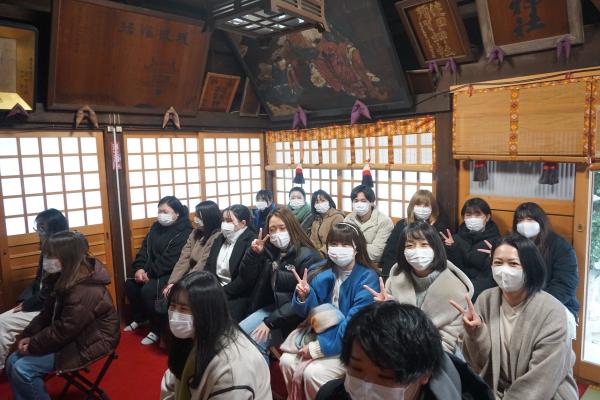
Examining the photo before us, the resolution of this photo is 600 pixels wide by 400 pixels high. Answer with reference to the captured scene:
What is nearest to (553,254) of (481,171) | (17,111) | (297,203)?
(481,171)

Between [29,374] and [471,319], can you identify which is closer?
[471,319]

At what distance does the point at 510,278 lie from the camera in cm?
237

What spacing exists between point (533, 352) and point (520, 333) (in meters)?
0.11

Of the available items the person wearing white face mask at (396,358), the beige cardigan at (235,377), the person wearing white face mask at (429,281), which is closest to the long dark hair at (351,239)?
the person wearing white face mask at (429,281)

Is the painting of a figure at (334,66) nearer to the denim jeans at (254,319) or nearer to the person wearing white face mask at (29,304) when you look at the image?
the denim jeans at (254,319)

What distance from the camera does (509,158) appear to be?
4.04 m

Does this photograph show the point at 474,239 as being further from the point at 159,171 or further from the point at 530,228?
the point at 159,171

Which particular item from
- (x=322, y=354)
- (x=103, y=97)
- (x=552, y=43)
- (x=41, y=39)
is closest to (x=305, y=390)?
(x=322, y=354)

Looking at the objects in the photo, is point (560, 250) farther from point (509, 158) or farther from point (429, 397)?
point (429, 397)

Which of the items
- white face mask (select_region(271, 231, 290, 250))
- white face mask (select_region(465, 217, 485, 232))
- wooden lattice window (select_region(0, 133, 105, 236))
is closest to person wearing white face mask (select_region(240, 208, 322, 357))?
white face mask (select_region(271, 231, 290, 250))

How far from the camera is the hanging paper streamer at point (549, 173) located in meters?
3.83

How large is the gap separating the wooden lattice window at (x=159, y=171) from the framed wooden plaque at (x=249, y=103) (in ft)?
3.09

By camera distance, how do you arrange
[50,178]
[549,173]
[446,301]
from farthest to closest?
[50,178] < [549,173] < [446,301]

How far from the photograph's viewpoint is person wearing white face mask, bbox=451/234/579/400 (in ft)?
7.19
